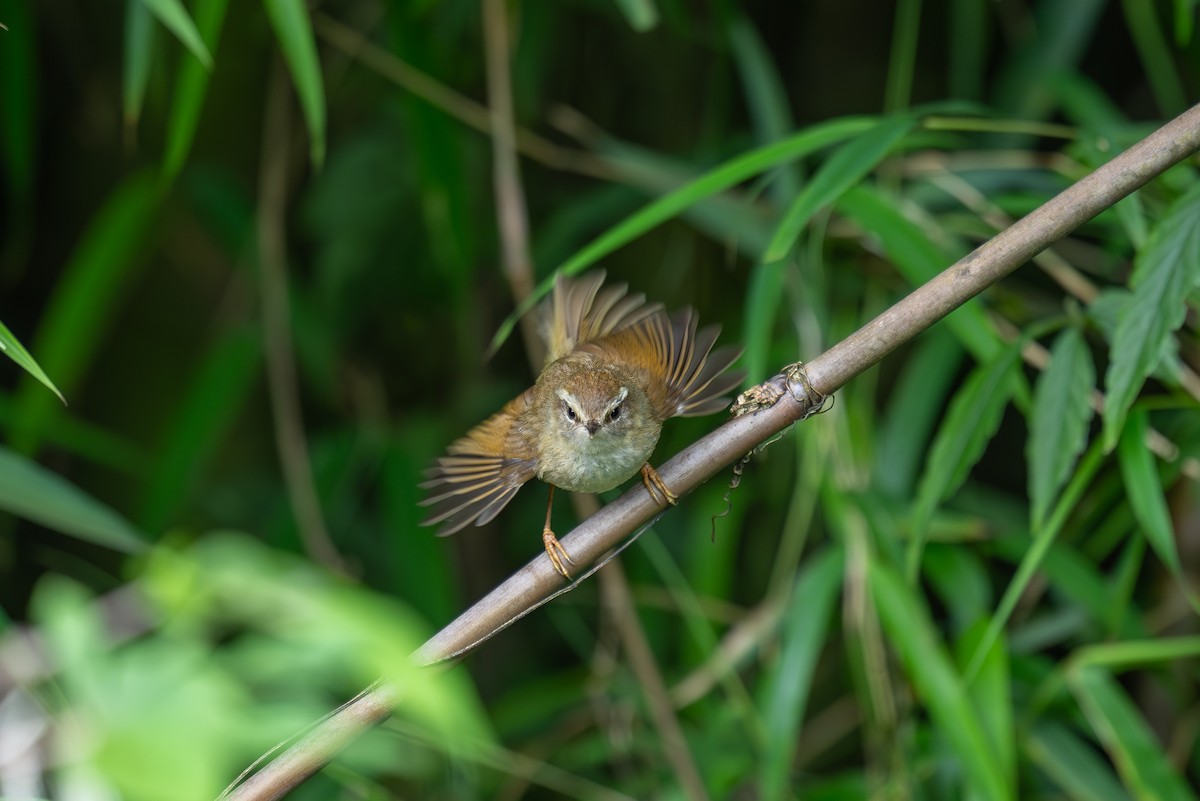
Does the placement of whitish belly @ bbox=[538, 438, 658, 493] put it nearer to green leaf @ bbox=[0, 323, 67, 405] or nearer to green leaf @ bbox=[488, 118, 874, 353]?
green leaf @ bbox=[488, 118, 874, 353]

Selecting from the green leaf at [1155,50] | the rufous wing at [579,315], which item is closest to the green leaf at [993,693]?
the rufous wing at [579,315]

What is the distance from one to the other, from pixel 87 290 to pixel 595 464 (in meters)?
1.46

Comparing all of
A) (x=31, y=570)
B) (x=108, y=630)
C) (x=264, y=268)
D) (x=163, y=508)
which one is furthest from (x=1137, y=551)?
(x=31, y=570)

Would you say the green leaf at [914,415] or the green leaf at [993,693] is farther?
the green leaf at [914,415]

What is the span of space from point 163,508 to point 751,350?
147cm

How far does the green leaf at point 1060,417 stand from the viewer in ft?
4.79

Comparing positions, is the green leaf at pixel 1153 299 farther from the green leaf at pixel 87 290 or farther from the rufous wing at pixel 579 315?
→ the green leaf at pixel 87 290

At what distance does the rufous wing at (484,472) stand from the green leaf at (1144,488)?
31.6 inches

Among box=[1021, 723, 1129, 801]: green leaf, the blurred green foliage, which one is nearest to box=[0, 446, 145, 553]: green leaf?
the blurred green foliage

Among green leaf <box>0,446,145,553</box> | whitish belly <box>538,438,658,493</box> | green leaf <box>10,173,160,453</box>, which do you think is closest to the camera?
green leaf <box>0,446,145,553</box>

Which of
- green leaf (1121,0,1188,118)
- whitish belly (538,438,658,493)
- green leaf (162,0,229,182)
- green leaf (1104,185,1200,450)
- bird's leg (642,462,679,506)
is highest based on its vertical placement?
green leaf (162,0,229,182)

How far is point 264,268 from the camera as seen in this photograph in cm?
256

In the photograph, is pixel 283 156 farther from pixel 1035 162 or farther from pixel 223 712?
pixel 223 712

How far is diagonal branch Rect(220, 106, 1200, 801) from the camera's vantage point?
1.09 metres
